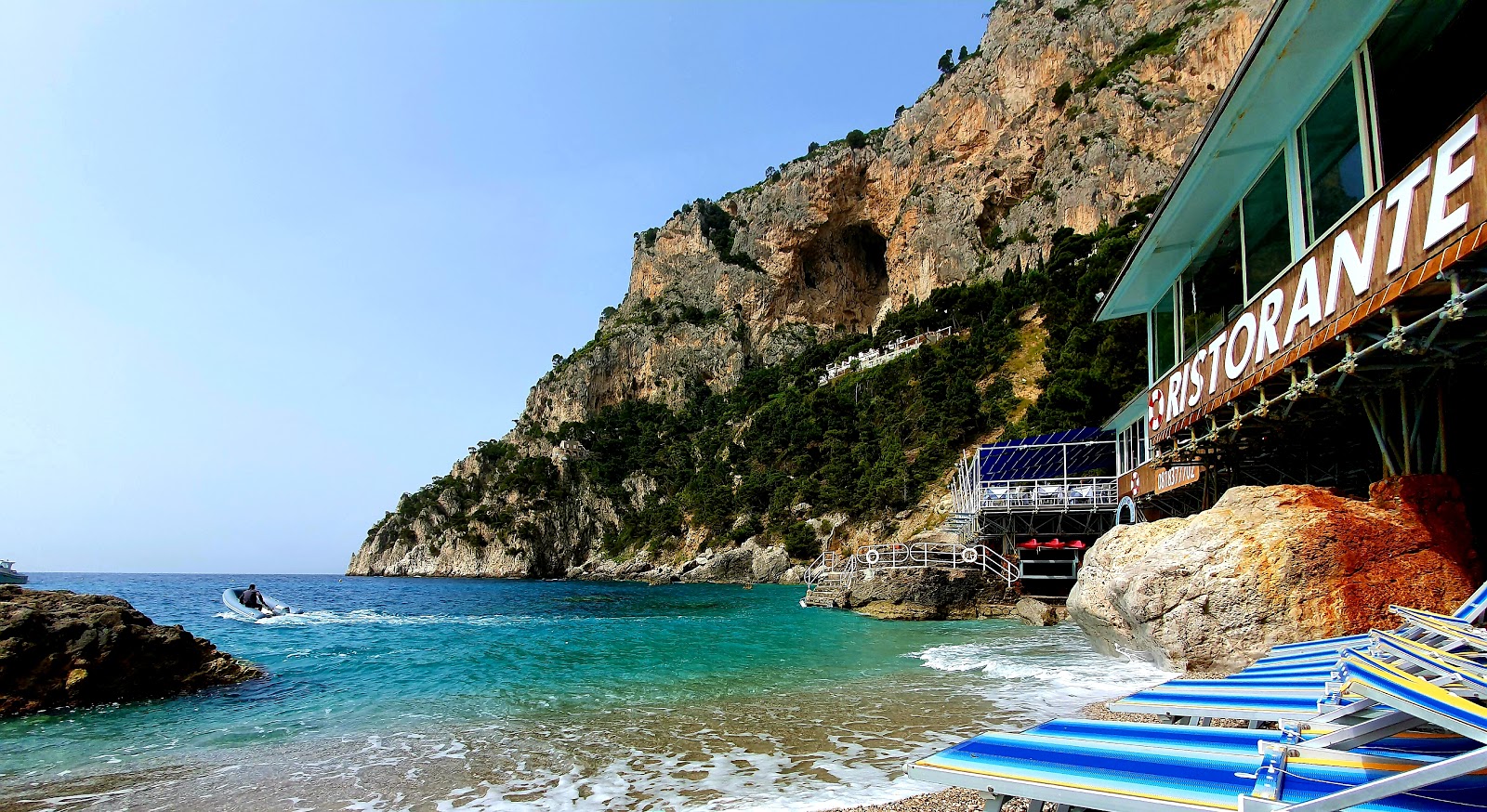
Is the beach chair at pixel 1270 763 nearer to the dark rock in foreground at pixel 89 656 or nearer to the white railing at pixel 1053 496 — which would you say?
the dark rock in foreground at pixel 89 656

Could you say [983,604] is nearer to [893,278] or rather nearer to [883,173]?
[893,278]

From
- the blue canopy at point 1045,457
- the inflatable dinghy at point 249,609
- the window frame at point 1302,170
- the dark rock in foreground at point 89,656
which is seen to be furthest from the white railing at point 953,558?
the inflatable dinghy at point 249,609

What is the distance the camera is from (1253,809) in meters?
2.04

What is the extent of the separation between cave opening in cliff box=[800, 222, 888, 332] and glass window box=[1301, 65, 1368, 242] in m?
83.9

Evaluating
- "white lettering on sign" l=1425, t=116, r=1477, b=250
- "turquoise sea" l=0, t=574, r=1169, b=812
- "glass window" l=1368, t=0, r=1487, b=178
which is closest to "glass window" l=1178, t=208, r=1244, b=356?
"glass window" l=1368, t=0, r=1487, b=178

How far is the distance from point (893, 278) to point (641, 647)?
7107cm

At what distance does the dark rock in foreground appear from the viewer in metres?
11.4

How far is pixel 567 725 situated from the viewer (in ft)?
30.9

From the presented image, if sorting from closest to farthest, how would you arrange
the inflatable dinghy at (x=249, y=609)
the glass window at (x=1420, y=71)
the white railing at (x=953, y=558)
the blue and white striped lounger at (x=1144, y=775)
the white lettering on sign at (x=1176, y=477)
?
the blue and white striped lounger at (x=1144, y=775) < the glass window at (x=1420, y=71) < the white lettering on sign at (x=1176, y=477) < the white railing at (x=953, y=558) < the inflatable dinghy at (x=249, y=609)

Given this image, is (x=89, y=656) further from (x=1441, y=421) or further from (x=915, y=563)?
(x=915, y=563)

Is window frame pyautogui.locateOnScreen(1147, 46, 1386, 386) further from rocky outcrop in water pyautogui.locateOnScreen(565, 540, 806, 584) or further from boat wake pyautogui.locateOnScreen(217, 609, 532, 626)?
rocky outcrop in water pyautogui.locateOnScreen(565, 540, 806, 584)

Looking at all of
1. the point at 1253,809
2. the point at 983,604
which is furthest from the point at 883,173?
the point at 1253,809

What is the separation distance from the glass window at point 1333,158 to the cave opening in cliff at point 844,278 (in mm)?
83902

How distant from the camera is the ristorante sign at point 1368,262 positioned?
5.17m
